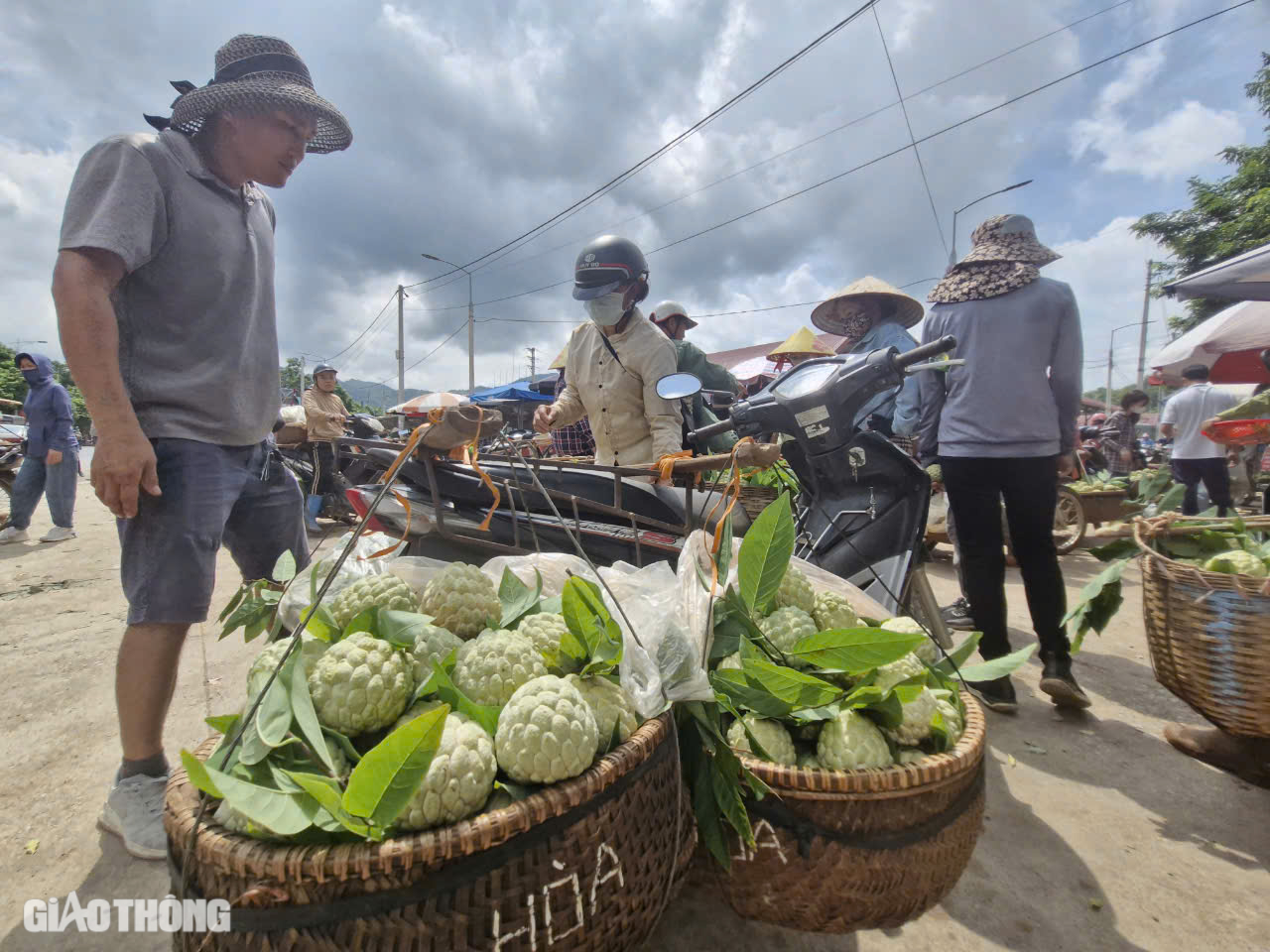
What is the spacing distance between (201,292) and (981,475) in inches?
110

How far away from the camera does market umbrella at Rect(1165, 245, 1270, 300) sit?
3.50 meters

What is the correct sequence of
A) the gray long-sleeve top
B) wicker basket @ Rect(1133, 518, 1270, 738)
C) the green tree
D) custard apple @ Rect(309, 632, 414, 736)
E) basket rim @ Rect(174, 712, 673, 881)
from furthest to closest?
1. the green tree
2. the gray long-sleeve top
3. wicker basket @ Rect(1133, 518, 1270, 738)
4. custard apple @ Rect(309, 632, 414, 736)
5. basket rim @ Rect(174, 712, 673, 881)

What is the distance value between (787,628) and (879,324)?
2.72 metres

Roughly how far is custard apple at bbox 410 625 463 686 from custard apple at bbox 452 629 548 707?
0.04 meters

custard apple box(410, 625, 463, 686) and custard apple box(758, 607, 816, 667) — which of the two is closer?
custard apple box(410, 625, 463, 686)

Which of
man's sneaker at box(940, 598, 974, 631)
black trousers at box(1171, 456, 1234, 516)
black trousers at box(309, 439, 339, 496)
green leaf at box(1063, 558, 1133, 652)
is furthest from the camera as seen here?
black trousers at box(309, 439, 339, 496)

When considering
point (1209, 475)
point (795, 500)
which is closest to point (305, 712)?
point (795, 500)

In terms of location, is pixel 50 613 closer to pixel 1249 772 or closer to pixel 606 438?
pixel 606 438

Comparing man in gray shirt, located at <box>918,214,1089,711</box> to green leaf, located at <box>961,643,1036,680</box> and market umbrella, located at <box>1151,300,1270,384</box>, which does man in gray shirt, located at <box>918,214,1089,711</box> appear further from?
market umbrella, located at <box>1151,300,1270,384</box>

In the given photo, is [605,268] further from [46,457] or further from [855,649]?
[46,457]

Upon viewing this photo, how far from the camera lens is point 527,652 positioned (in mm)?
1123

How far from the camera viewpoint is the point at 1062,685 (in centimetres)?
248

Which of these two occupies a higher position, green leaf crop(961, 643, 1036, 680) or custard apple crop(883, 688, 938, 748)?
green leaf crop(961, 643, 1036, 680)

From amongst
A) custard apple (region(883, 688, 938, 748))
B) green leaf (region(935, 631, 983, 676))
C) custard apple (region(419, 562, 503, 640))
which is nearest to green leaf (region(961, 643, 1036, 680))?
green leaf (region(935, 631, 983, 676))
